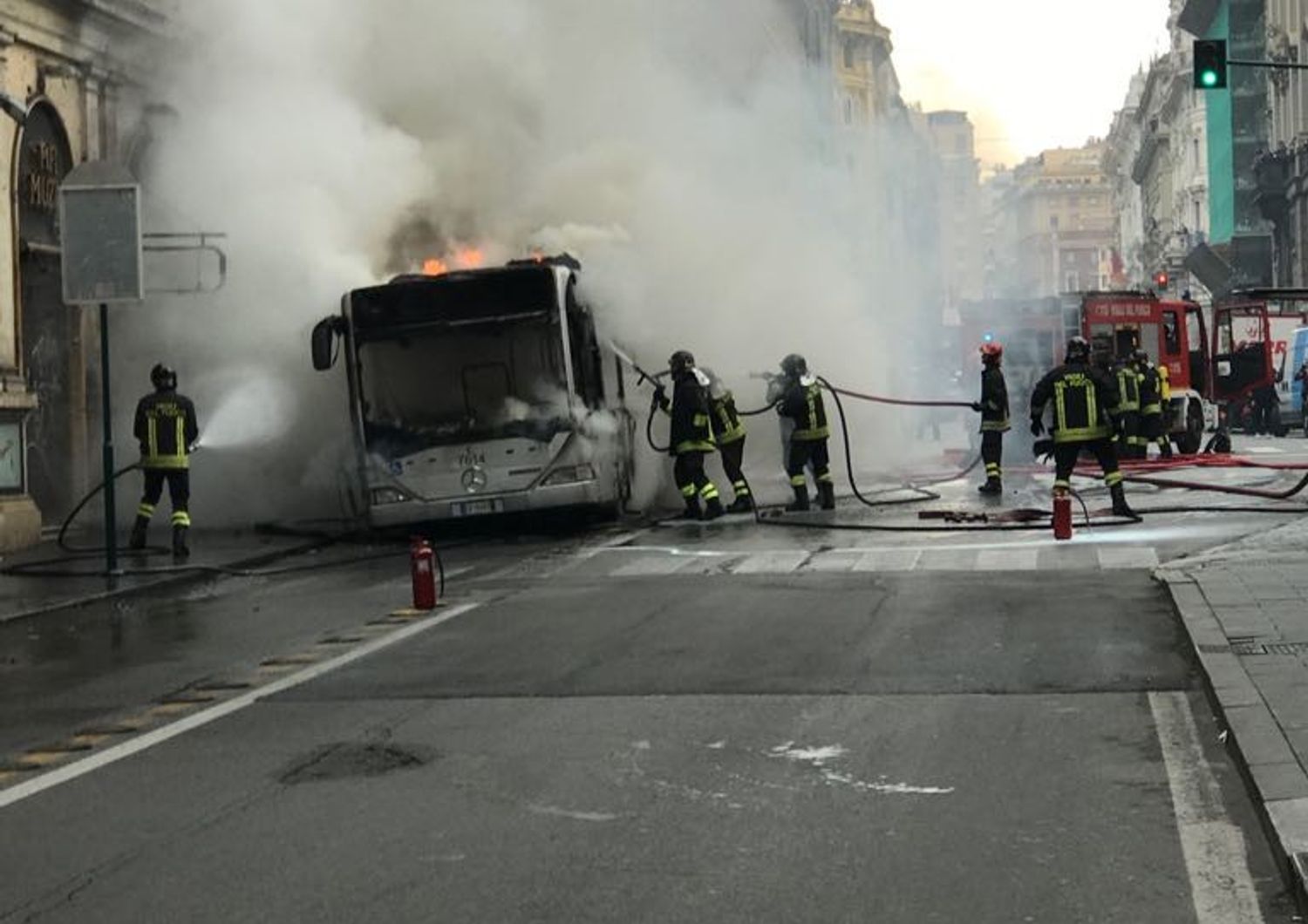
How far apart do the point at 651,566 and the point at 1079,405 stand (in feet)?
14.5

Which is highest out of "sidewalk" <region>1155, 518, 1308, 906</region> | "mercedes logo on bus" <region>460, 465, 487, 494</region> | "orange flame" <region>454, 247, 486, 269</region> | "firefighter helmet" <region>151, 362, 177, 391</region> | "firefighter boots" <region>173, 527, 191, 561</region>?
"orange flame" <region>454, 247, 486, 269</region>

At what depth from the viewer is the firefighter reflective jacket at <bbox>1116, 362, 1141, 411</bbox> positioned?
813 inches

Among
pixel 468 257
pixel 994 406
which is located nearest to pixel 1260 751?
pixel 994 406

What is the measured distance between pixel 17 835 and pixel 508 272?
9985mm

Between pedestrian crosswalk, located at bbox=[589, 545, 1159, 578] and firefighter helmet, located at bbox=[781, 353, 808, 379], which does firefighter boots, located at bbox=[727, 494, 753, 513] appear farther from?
pedestrian crosswalk, located at bbox=[589, 545, 1159, 578]

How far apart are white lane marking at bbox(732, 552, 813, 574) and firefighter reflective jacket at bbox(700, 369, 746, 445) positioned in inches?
150

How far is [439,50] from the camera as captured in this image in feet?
71.2

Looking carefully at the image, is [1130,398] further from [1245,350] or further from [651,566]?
[1245,350]

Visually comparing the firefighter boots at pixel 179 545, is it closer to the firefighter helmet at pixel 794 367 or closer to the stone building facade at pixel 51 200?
the stone building facade at pixel 51 200

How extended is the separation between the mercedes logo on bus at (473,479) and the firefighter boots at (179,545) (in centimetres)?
240

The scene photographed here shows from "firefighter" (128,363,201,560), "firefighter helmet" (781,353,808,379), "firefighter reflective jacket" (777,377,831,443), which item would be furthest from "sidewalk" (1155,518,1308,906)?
"firefighter" (128,363,201,560)

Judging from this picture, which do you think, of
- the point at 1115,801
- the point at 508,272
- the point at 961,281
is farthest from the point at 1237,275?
the point at 1115,801

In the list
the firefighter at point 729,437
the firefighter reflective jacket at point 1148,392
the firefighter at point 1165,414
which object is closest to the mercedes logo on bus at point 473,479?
the firefighter at point 729,437

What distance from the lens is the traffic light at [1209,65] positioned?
2095 cm
